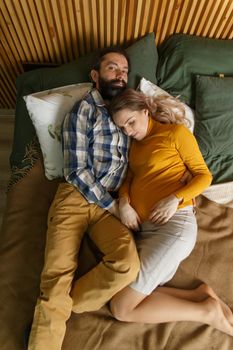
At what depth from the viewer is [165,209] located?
1271mm

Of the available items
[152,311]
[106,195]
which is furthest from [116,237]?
[152,311]

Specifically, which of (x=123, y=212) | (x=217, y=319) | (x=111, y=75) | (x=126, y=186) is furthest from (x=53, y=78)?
(x=217, y=319)

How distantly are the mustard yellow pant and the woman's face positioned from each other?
34 cm

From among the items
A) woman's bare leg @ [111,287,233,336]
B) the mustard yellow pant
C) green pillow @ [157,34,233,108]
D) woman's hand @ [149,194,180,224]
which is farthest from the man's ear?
woman's bare leg @ [111,287,233,336]

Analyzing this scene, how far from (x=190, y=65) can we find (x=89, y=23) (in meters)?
0.58

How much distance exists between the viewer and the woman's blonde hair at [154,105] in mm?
1312

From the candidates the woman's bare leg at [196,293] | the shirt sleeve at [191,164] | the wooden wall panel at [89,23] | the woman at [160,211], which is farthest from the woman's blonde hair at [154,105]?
the woman's bare leg at [196,293]

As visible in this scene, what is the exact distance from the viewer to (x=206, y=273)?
1.37 metres

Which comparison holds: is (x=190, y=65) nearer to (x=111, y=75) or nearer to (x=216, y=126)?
(x=216, y=126)

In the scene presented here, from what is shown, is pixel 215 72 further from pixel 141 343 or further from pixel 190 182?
pixel 141 343

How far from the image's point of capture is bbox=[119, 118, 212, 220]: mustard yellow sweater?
1.32 m

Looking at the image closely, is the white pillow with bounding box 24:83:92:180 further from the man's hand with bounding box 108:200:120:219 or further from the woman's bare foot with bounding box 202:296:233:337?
the woman's bare foot with bounding box 202:296:233:337

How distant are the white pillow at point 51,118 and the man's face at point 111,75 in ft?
0.33

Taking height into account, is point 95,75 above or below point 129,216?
above
